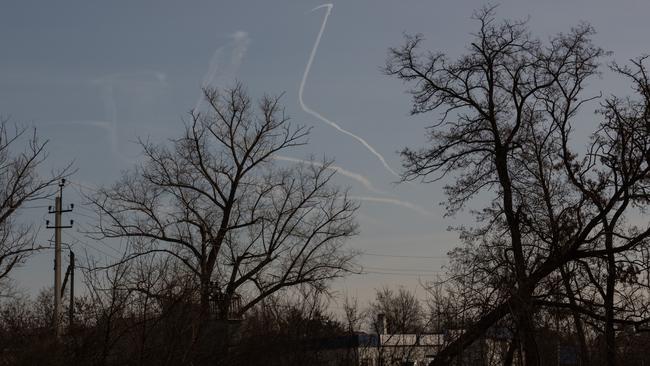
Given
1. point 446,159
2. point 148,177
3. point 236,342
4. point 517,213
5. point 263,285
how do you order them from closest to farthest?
point 236,342
point 517,213
point 446,159
point 263,285
point 148,177

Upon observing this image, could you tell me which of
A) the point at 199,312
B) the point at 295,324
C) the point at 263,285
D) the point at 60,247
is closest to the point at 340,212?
the point at 263,285

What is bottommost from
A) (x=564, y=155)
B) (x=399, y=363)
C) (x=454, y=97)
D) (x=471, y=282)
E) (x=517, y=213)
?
(x=399, y=363)

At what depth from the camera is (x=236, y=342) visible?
672 inches

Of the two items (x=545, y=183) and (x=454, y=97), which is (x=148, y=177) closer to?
(x=454, y=97)

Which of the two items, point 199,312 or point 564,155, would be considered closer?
point 199,312

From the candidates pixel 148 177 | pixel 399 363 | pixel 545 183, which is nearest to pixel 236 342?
pixel 399 363

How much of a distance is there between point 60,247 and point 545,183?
2379 centimetres

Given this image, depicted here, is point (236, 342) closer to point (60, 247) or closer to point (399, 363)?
point (399, 363)

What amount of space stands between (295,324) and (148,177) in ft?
69.1

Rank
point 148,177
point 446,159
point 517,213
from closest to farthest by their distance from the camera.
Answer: point 517,213 → point 446,159 → point 148,177

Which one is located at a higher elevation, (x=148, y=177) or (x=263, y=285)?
(x=148, y=177)

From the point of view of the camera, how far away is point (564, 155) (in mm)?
21000

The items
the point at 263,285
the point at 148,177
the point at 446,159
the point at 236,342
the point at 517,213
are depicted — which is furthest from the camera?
the point at 148,177

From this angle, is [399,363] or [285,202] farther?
[285,202]
